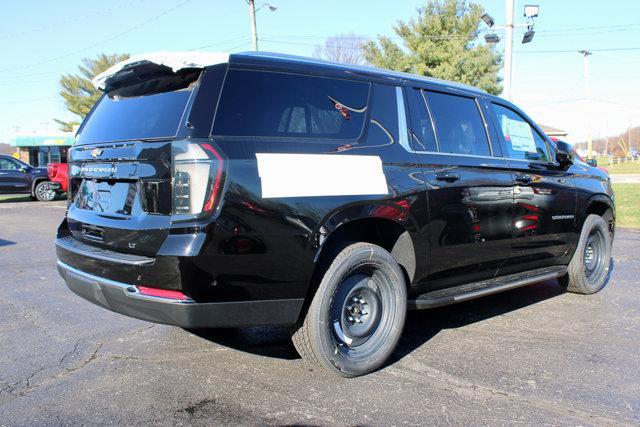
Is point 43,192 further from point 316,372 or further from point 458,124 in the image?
point 316,372

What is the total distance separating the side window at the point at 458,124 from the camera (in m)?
4.32

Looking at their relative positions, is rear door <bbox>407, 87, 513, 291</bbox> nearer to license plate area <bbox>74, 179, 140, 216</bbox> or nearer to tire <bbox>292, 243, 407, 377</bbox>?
tire <bbox>292, 243, 407, 377</bbox>

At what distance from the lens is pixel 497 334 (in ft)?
15.0

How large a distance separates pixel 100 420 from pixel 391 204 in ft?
7.09

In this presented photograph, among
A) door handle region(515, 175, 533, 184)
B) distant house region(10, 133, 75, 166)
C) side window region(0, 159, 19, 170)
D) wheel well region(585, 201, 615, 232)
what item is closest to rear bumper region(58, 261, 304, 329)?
door handle region(515, 175, 533, 184)

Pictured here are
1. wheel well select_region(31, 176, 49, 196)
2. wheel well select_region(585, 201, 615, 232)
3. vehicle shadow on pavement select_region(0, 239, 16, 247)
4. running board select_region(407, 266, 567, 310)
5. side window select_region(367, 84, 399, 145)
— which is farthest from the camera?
wheel well select_region(31, 176, 49, 196)

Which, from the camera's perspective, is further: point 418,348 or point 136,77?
point 418,348

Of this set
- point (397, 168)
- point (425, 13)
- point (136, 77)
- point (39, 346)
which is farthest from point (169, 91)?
point (425, 13)

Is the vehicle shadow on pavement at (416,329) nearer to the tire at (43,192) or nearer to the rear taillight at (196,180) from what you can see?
the rear taillight at (196,180)

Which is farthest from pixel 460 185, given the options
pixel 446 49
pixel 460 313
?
pixel 446 49

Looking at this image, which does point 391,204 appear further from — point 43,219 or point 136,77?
point 43,219

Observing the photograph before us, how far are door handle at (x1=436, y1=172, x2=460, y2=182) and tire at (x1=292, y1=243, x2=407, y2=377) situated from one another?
2.39ft

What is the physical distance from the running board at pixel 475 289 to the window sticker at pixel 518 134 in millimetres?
1152

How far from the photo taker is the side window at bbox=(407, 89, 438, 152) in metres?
4.05
